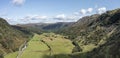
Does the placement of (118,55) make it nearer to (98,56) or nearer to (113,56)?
(113,56)

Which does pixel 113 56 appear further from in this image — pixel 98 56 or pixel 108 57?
pixel 98 56

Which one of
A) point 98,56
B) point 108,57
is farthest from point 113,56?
point 98,56

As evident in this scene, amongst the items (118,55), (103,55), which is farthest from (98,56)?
(118,55)

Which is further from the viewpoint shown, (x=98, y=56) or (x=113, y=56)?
(x=98, y=56)

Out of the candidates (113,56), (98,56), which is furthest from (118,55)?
(98,56)

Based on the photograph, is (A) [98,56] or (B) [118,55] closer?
(B) [118,55]

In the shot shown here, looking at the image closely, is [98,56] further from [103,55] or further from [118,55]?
[118,55]
